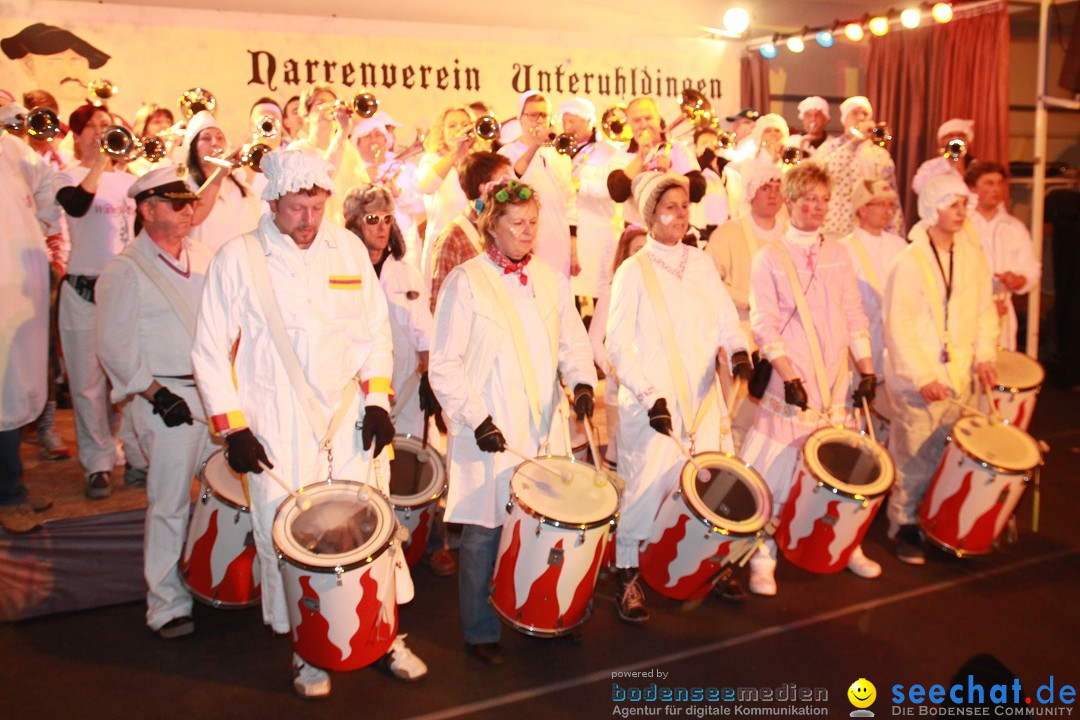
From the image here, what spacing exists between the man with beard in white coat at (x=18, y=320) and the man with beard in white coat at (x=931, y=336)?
4636 millimetres

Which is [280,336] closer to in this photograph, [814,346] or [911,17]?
[814,346]

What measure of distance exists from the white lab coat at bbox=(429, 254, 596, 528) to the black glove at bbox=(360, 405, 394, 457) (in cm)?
26

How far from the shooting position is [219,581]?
4.21 metres

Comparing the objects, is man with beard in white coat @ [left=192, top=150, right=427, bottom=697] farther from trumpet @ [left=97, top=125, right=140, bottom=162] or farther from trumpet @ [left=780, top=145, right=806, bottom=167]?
trumpet @ [left=780, top=145, right=806, bottom=167]

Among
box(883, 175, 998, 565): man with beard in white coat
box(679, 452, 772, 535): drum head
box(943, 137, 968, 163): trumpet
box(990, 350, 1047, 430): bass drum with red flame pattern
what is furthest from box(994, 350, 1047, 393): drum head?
box(943, 137, 968, 163): trumpet

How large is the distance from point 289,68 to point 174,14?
1124mm

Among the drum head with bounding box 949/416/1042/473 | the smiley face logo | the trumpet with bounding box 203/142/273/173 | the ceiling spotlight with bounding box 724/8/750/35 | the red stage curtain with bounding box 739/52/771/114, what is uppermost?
the ceiling spotlight with bounding box 724/8/750/35

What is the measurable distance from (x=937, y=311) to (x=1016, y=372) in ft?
2.85

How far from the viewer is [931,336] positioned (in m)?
5.31

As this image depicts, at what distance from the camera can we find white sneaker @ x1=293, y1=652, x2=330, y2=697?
12.7 feet

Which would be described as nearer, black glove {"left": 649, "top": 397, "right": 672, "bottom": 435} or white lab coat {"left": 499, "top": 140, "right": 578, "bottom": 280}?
black glove {"left": 649, "top": 397, "right": 672, "bottom": 435}

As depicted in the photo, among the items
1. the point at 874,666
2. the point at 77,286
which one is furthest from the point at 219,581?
the point at 874,666

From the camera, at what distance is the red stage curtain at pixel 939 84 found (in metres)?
10.1

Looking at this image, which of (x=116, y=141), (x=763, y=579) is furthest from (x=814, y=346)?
(x=116, y=141)
